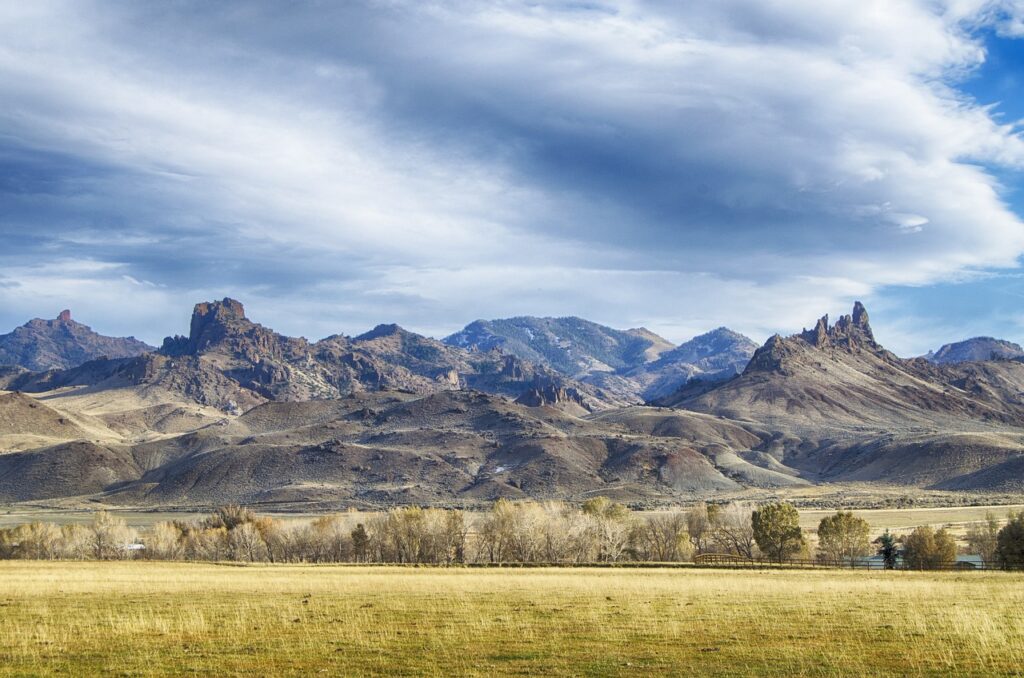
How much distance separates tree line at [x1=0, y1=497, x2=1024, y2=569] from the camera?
105688mm

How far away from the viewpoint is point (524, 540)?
114m

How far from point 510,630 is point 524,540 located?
84180mm

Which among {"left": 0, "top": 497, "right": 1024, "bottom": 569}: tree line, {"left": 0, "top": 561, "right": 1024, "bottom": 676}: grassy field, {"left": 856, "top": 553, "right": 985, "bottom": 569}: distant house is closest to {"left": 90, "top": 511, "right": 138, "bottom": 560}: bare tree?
{"left": 0, "top": 497, "right": 1024, "bottom": 569}: tree line

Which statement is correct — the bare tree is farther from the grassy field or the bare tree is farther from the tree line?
the grassy field

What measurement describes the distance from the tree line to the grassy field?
179 feet

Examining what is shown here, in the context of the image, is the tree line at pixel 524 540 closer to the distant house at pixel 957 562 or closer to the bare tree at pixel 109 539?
the bare tree at pixel 109 539

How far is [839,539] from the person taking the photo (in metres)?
109

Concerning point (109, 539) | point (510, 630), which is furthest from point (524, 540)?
point (510, 630)

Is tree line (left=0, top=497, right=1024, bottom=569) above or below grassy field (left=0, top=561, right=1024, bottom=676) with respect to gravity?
below

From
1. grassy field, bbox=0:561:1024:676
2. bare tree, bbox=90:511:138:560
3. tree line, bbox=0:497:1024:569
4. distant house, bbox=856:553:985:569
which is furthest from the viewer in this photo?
bare tree, bbox=90:511:138:560

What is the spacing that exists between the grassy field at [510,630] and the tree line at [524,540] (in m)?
54.5

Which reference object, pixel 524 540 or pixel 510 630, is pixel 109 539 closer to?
pixel 524 540

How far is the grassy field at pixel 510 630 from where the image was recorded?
24.5 metres

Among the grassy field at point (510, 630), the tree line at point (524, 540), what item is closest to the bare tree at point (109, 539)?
the tree line at point (524, 540)
